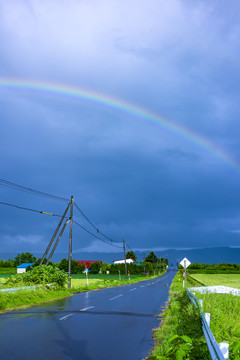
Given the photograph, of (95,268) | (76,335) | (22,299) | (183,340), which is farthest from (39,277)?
(95,268)

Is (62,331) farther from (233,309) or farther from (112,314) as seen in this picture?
(233,309)

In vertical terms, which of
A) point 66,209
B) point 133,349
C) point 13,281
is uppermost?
point 66,209

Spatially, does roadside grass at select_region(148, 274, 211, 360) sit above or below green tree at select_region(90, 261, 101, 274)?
below

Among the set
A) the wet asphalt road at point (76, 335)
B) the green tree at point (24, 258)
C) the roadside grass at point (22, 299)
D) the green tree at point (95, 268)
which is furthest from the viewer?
the green tree at point (24, 258)

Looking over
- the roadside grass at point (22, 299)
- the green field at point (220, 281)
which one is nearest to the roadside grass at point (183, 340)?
the roadside grass at point (22, 299)

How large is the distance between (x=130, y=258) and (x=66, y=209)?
6274 inches

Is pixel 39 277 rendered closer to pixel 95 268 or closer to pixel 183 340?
pixel 183 340

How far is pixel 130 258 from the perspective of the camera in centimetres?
18825

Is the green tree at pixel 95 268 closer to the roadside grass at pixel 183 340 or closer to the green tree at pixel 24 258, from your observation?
the green tree at pixel 24 258

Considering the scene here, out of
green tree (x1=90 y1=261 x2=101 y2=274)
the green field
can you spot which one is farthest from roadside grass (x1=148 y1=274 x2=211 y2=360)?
green tree (x1=90 y1=261 x2=101 y2=274)

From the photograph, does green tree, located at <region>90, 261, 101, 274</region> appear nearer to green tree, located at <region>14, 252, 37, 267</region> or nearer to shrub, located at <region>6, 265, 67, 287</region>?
green tree, located at <region>14, 252, 37, 267</region>

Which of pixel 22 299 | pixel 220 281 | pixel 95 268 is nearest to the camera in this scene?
pixel 22 299

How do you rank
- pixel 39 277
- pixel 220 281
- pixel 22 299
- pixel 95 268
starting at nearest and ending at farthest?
pixel 22 299 → pixel 39 277 → pixel 220 281 → pixel 95 268

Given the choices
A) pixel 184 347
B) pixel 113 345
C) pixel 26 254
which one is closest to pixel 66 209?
pixel 113 345
